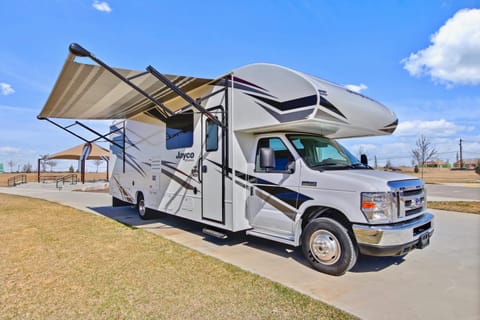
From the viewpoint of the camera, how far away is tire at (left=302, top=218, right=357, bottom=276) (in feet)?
13.6

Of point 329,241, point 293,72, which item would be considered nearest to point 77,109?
point 293,72

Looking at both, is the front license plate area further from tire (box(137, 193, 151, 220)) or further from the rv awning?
tire (box(137, 193, 151, 220))

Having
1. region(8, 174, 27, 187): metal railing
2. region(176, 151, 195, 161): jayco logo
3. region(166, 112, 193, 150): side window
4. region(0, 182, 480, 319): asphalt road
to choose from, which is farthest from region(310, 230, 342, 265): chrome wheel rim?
region(8, 174, 27, 187): metal railing

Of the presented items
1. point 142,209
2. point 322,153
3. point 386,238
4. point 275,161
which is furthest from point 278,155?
point 142,209

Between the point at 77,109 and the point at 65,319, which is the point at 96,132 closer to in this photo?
the point at 77,109

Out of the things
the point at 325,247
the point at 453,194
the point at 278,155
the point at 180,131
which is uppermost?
the point at 180,131

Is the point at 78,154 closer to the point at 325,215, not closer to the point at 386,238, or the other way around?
the point at 325,215

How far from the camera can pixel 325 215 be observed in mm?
4621

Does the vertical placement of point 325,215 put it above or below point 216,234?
above

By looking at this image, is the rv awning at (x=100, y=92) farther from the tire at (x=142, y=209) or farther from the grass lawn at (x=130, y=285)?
the grass lawn at (x=130, y=285)

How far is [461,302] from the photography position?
11.6ft

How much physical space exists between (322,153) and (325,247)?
1567 mm

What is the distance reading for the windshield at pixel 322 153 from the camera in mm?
4881

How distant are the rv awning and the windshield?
219cm
